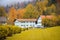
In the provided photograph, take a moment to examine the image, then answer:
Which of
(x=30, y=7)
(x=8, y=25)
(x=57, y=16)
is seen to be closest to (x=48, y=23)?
(x=57, y=16)

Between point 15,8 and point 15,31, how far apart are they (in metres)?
0.53

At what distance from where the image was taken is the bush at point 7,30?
187 inches

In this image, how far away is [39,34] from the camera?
4699 mm

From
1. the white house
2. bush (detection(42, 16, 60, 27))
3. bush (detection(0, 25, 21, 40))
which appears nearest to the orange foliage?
the white house

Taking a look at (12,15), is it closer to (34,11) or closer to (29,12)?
(29,12)

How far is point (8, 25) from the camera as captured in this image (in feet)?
15.7

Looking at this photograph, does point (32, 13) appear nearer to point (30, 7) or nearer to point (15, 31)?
point (30, 7)

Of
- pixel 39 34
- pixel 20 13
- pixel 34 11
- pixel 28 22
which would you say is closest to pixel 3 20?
pixel 20 13

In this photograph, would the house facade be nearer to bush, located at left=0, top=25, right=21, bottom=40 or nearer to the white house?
bush, located at left=0, top=25, right=21, bottom=40

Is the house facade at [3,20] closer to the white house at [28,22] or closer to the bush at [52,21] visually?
the white house at [28,22]

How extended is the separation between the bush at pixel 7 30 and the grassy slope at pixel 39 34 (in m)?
0.10

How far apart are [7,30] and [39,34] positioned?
2.44 ft

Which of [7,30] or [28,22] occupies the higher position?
[28,22]

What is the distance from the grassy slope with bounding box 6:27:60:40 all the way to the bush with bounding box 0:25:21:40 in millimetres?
105
